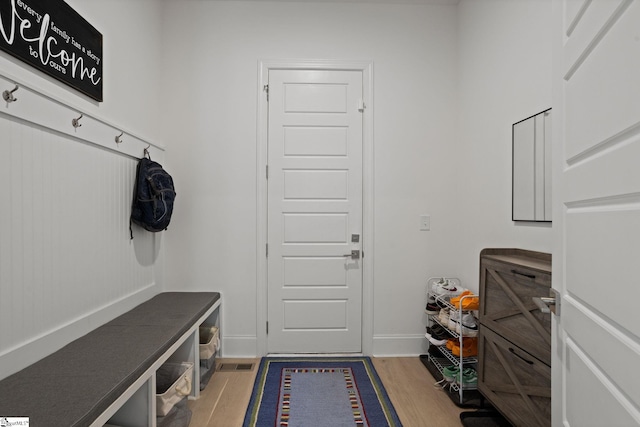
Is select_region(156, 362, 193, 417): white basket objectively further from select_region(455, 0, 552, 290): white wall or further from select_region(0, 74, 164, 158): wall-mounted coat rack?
select_region(455, 0, 552, 290): white wall

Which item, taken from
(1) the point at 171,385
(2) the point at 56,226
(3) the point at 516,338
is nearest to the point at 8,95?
(2) the point at 56,226

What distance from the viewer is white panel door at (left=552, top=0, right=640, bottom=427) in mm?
743

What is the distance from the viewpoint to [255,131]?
9.61 ft

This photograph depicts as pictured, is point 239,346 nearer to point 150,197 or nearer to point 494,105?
point 150,197

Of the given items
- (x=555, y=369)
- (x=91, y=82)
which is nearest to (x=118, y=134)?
(x=91, y=82)

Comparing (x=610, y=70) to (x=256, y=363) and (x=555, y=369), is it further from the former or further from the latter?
(x=256, y=363)

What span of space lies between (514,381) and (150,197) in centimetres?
240

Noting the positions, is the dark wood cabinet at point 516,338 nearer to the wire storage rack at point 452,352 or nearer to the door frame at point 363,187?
the wire storage rack at point 452,352

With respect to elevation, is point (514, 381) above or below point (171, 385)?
above

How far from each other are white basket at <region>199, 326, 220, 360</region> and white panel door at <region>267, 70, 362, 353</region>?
46 centimetres

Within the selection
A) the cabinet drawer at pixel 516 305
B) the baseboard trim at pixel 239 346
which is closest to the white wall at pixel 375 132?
the baseboard trim at pixel 239 346

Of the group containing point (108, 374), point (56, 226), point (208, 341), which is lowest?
point (208, 341)

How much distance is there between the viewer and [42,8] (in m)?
1.57

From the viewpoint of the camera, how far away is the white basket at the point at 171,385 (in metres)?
1.76
